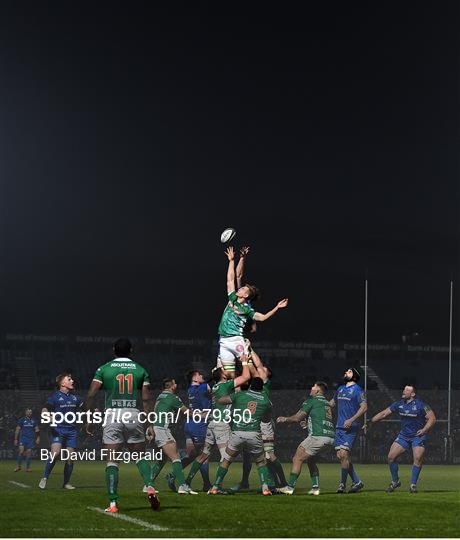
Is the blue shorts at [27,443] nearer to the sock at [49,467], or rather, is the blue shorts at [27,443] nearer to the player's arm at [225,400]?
the sock at [49,467]

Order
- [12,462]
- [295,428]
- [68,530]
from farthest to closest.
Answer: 1. [295,428]
2. [12,462]
3. [68,530]

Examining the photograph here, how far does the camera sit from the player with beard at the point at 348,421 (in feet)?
69.6

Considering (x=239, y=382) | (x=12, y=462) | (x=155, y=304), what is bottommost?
(x=12, y=462)

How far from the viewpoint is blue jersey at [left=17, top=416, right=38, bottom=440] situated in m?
31.3

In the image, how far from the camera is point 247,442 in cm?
1909

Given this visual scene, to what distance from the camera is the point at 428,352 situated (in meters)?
63.3

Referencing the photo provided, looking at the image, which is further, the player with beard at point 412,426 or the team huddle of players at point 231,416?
the player with beard at point 412,426

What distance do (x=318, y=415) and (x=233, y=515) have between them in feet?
16.8

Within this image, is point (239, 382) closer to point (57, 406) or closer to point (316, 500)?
point (316, 500)

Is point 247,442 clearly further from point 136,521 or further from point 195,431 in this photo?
point 136,521

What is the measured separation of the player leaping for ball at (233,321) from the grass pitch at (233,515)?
2380 mm

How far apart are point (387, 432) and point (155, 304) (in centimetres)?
2187

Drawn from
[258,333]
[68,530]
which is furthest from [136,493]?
[258,333]

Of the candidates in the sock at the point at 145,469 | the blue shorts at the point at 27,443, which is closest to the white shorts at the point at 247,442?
the sock at the point at 145,469
